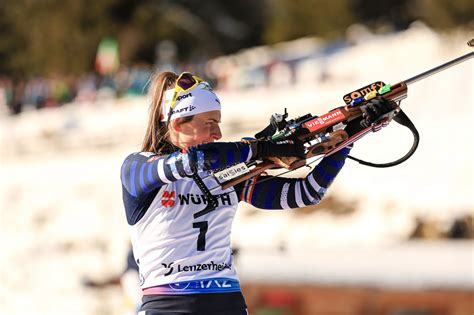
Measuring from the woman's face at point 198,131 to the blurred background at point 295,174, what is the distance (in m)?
1.44

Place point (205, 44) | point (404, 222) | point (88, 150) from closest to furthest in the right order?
point (404, 222), point (88, 150), point (205, 44)

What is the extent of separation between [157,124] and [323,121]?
0.76 metres

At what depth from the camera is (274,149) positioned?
4867 millimetres

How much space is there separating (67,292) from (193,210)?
15.9 m

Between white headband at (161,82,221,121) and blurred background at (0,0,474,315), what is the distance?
1.37 m

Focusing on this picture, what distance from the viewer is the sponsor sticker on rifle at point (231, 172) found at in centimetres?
489

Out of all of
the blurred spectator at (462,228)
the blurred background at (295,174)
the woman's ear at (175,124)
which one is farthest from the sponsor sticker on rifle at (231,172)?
the blurred spectator at (462,228)

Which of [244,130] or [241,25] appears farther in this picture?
[241,25]

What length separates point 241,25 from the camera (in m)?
56.7

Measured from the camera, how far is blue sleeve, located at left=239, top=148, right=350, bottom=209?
5191 mm

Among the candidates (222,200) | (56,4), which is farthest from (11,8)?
(222,200)

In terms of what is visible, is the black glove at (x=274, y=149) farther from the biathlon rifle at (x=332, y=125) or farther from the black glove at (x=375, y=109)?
the black glove at (x=375, y=109)

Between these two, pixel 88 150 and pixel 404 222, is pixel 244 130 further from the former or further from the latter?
pixel 404 222

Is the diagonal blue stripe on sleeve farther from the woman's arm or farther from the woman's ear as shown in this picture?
the woman's ear
